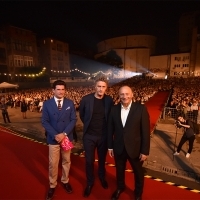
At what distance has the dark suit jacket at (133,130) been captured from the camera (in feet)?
9.85

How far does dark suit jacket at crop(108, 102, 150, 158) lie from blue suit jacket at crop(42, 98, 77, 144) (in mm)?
887

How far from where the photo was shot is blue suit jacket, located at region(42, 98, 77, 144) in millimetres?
3307

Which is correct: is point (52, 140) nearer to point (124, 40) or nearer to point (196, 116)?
point (196, 116)

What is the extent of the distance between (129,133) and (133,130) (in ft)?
0.29

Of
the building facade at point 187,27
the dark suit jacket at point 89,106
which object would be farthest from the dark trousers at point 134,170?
the building facade at point 187,27

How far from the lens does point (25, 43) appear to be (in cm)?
4031

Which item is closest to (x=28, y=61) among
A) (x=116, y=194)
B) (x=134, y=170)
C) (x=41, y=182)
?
(x=41, y=182)

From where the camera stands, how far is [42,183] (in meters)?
3.81

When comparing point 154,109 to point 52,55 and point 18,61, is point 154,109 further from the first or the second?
point 52,55

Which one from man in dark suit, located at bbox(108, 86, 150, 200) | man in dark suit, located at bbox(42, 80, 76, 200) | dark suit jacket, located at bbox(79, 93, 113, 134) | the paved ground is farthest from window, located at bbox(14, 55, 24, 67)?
man in dark suit, located at bbox(108, 86, 150, 200)

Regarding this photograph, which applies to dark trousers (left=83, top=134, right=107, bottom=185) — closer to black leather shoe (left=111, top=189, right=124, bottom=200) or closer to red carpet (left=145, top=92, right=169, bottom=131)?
black leather shoe (left=111, top=189, right=124, bottom=200)

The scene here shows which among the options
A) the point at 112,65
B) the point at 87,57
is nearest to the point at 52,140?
the point at 112,65

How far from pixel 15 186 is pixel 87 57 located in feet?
218

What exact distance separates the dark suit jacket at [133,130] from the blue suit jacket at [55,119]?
0.89m
